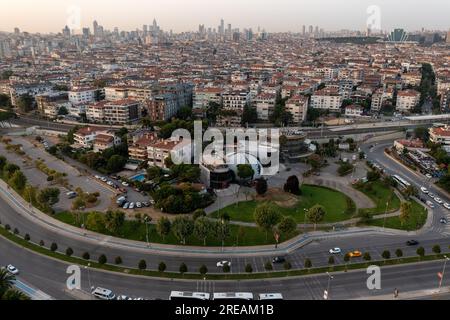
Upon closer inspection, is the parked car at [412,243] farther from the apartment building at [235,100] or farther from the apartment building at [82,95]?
the apartment building at [82,95]

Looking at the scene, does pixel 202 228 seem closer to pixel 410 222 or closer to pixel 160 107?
pixel 410 222

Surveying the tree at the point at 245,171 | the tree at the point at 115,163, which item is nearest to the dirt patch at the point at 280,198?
the tree at the point at 245,171

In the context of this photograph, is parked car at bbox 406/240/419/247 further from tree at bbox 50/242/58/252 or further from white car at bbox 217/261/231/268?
tree at bbox 50/242/58/252

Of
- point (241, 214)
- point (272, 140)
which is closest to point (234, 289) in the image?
point (241, 214)

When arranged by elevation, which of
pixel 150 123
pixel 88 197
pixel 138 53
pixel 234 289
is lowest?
pixel 234 289

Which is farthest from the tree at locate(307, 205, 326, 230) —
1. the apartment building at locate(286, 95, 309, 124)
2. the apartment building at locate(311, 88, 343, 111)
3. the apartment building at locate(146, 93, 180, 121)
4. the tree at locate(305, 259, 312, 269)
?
the apartment building at locate(311, 88, 343, 111)

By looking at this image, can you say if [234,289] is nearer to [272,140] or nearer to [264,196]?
[264,196]
